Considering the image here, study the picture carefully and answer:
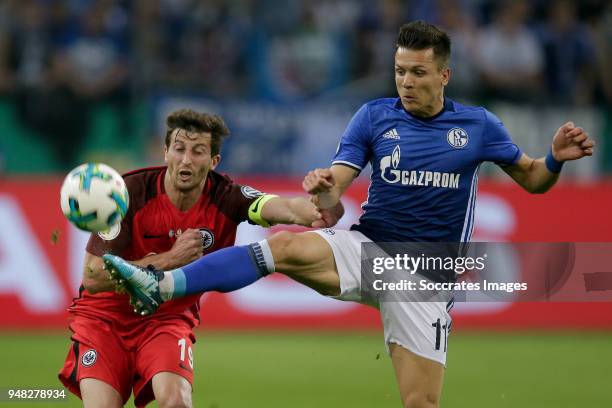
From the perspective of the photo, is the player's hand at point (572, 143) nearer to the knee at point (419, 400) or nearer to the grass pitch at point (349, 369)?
the knee at point (419, 400)

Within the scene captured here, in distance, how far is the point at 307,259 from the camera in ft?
20.9

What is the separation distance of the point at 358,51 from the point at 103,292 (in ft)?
28.9

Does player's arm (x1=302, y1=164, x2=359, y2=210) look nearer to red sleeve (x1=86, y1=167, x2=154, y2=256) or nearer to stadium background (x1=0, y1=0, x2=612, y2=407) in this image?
red sleeve (x1=86, y1=167, x2=154, y2=256)

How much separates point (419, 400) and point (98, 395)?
1.87 m

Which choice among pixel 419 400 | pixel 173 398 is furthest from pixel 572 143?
pixel 173 398

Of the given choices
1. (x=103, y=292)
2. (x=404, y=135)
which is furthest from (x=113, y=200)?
(x=404, y=135)

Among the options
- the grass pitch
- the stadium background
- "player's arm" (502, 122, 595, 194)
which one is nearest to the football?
"player's arm" (502, 122, 595, 194)

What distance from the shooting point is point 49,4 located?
14695 millimetres

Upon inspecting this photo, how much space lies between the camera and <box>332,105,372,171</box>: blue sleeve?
6801 mm

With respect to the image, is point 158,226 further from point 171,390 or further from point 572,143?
point 572,143

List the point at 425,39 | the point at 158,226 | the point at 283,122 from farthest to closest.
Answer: the point at 283,122 → the point at 425,39 → the point at 158,226

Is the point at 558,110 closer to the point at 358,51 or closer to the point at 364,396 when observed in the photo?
the point at 358,51

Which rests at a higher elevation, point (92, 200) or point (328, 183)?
point (328, 183)

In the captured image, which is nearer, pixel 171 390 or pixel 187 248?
pixel 171 390
